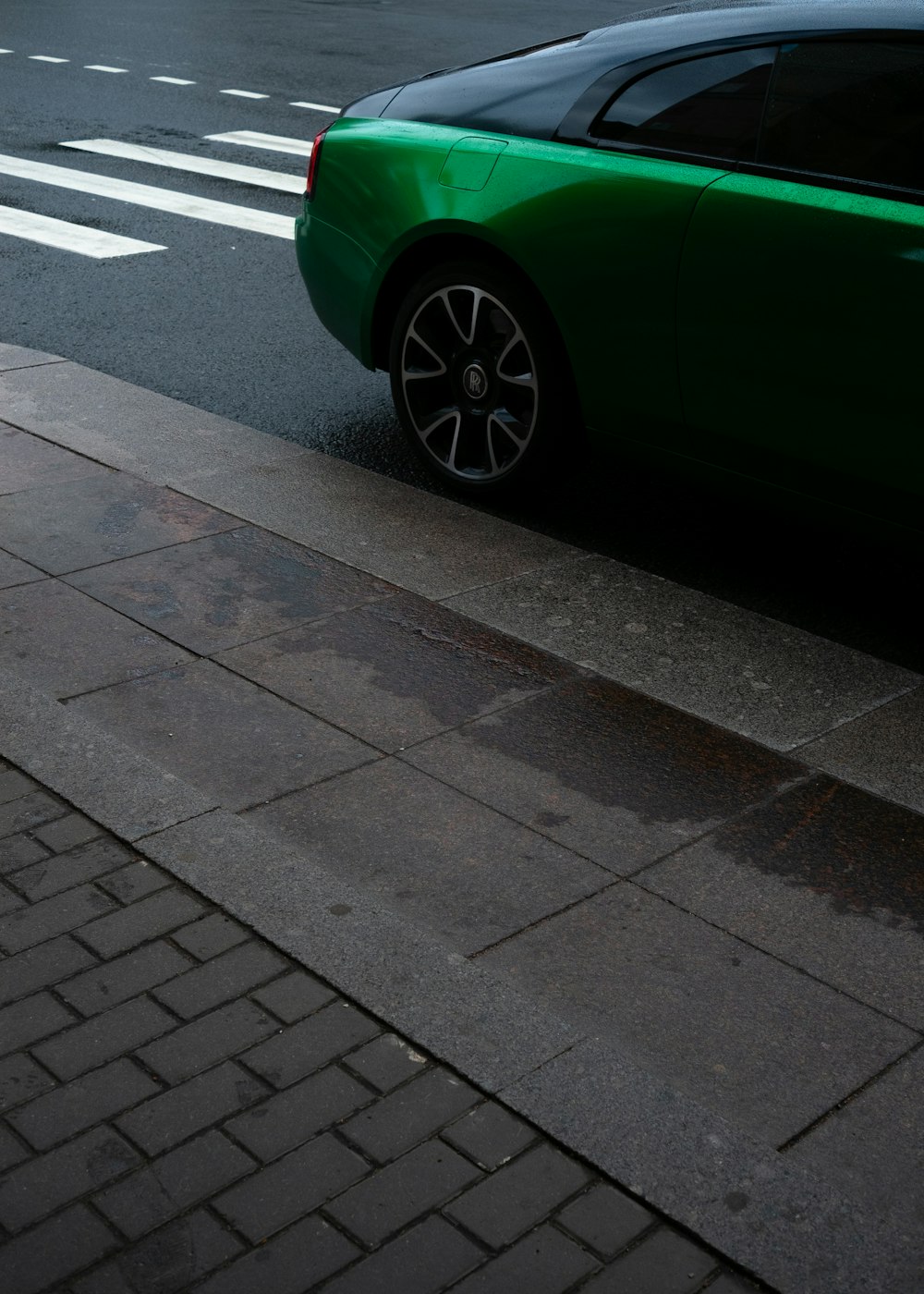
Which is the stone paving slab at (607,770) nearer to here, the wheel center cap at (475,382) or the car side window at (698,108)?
the wheel center cap at (475,382)

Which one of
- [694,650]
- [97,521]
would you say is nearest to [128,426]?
[97,521]

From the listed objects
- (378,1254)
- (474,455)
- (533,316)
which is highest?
(533,316)

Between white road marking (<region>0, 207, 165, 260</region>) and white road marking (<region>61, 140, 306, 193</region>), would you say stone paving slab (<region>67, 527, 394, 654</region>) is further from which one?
white road marking (<region>61, 140, 306, 193</region>)

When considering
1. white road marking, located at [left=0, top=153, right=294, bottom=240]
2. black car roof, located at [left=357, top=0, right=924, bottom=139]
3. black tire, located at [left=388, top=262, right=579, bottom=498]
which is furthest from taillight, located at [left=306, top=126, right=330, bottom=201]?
white road marking, located at [left=0, top=153, right=294, bottom=240]

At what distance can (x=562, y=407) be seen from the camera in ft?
18.2

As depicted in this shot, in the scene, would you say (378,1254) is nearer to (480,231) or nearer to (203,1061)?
(203,1061)

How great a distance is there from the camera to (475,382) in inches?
228

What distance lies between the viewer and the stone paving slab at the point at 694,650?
448cm

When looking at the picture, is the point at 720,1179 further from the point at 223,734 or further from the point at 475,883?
the point at 223,734

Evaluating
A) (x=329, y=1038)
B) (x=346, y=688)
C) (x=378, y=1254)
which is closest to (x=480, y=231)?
(x=346, y=688)

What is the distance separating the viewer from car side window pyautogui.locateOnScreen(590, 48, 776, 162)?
4840 millimetres

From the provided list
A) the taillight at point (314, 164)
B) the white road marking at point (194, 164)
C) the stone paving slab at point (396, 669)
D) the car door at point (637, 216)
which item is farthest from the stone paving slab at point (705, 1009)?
the white road marking at point (194, 164)

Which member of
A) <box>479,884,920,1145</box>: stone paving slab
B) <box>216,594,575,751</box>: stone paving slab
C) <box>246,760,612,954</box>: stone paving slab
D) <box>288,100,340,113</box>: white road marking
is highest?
<box>288,100,340,113</box>: white road marking

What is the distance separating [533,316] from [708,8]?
117 centimetres
